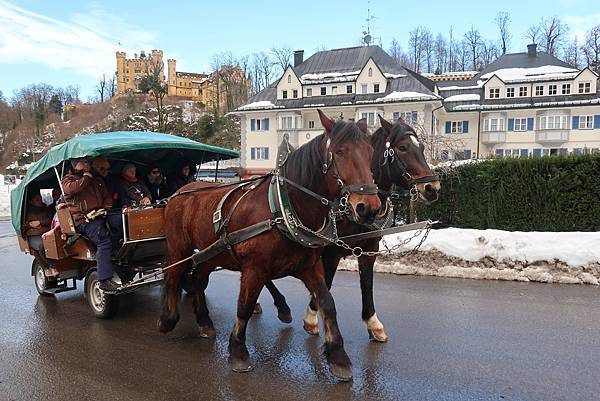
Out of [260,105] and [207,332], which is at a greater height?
[260,105]

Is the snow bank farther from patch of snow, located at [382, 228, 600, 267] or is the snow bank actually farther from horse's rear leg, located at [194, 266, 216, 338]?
horse's rear leg, located at [194, 266, 216, 338]

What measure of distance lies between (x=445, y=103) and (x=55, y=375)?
1706 inches

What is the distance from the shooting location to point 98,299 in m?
6.12

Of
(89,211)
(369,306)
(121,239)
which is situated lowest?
(369,306)

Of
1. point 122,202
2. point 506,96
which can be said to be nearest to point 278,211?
point 122,202

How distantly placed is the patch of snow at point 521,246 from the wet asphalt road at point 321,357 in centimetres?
80

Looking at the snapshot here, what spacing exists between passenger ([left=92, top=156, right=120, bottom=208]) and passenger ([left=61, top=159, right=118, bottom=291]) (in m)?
0.17

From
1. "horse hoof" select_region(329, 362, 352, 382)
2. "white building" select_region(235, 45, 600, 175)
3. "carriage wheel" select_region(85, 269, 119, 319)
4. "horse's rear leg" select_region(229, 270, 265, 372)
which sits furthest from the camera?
"white building" select_region(235, 45, 600, 175)

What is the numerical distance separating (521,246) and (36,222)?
7620mm

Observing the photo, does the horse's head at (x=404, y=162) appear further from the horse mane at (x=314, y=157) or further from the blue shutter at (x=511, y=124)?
the blue shutter at (x=511, y=124)

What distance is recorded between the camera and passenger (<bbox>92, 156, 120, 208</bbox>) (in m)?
6.09

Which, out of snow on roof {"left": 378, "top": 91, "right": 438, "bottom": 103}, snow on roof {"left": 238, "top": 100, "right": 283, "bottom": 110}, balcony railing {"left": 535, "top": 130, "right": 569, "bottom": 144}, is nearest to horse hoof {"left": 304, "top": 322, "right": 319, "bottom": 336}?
snow on roof {"left": 378, "top": 91, "right": 438, "bottom": 103}

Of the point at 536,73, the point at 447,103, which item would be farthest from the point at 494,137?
the point at 536,73

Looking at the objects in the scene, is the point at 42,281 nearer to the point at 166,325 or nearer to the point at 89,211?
the point at 89,211
